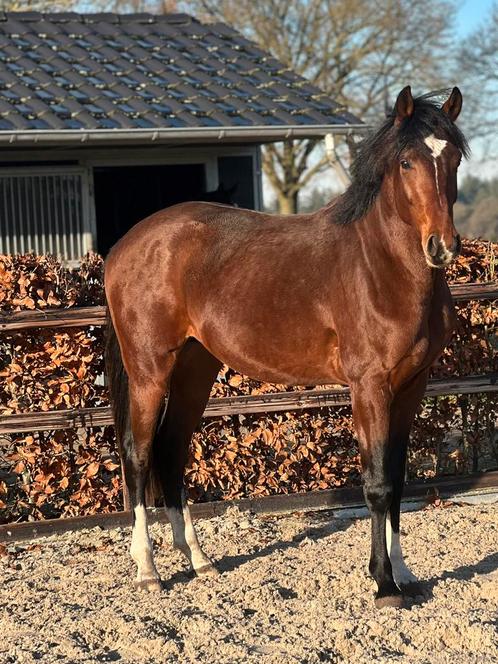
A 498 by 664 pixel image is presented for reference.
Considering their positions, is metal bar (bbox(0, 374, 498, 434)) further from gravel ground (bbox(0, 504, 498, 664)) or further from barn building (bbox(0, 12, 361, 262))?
barn building (bbox(0, 12, 361, 262))

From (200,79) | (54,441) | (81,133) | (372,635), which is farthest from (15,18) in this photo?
(372,635)

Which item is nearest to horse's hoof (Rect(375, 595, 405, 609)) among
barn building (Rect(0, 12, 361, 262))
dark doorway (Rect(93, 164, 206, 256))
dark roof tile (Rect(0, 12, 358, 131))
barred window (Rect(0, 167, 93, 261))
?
barn building (Rect(0, 12, 361, 262))

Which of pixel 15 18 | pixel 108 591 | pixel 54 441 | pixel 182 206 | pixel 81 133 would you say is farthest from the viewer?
pixel 15 18

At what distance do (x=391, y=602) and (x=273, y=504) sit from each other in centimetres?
199

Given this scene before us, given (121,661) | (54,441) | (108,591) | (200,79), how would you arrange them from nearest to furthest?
(121,661)
(108,591)
(54,441)
(200,79)

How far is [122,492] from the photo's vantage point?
643cm

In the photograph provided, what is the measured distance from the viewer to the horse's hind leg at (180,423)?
18.2ft

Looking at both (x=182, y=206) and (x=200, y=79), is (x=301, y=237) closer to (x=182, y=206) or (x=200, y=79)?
(x=182, y=206)

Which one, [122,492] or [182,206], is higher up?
[182,206]

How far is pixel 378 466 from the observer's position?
4.66 m

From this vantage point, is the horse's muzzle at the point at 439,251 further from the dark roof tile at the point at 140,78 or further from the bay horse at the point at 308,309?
the dark roof tile at the point at 140,78

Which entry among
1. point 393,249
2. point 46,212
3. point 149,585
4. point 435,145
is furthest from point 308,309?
point 46,212

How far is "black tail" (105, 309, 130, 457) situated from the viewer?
561 cm

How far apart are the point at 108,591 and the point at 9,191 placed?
678 cm
